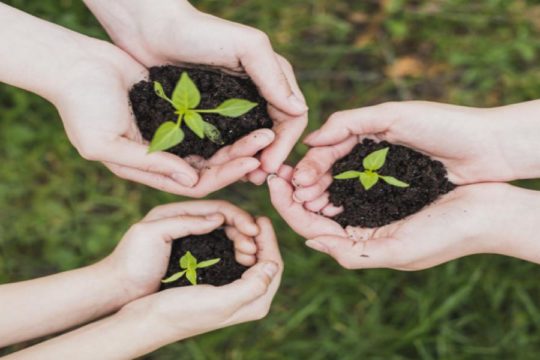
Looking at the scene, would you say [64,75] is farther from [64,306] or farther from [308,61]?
[308,61]

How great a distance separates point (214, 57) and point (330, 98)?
128 centimetres

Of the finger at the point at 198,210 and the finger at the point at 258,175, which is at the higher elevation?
the finger at the point at 258,175

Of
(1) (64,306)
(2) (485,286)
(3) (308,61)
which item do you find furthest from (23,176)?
(2) (485,286)

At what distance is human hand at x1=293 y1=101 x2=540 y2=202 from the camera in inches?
104

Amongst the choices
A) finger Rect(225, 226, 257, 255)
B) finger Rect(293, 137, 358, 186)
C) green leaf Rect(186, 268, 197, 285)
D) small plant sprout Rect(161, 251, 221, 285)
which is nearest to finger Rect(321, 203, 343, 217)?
finger Rect(293, 137, 358, 186)

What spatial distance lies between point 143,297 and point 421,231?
1289 millimetres

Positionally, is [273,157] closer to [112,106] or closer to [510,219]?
[112,106]

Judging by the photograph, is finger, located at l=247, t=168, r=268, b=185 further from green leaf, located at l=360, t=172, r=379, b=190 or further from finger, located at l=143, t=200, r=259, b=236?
green leaf, located at l=360, t=172, r=379, b=190

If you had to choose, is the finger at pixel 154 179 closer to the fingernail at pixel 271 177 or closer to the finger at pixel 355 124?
the fingernail at pixel 271 177

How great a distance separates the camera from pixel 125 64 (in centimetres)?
278

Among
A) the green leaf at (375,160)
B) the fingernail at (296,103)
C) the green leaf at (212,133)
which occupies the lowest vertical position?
the green leaf at (375,160)

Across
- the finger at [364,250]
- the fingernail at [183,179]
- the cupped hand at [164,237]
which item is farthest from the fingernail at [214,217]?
the finger at [364,250]

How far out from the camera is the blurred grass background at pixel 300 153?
3.38 m

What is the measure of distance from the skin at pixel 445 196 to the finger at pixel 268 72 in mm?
240
